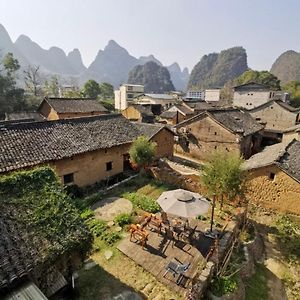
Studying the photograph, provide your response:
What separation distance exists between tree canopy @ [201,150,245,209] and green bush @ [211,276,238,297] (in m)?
4.85

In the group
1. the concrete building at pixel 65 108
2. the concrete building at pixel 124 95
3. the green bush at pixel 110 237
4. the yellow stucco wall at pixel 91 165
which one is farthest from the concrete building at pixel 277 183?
the concrete building at pixel 124 95

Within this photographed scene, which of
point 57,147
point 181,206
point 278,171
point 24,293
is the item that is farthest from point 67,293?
point 278,171

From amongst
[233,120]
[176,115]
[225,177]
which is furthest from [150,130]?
[176,115]

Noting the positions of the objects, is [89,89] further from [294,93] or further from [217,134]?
[217,134]

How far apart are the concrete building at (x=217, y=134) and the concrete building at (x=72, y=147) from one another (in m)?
9.22

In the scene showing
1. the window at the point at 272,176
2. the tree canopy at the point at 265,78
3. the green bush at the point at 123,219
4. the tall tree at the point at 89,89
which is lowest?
the green bush at the point at 123,219

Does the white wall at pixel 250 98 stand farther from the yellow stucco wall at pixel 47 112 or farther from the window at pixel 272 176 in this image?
the window at pixel 272 176

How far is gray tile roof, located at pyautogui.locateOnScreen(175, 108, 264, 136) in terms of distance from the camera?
87.6 ft

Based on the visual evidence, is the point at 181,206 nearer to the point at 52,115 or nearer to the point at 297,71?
the point at 52,115

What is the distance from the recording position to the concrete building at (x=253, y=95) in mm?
51381

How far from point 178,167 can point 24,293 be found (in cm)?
1709

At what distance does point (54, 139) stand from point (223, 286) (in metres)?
14.1

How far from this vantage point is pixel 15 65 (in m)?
54.7

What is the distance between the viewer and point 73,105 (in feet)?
128
